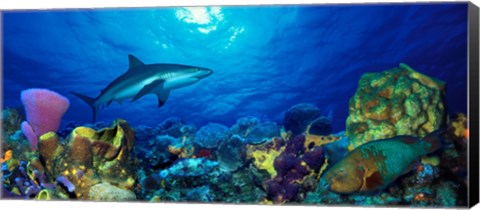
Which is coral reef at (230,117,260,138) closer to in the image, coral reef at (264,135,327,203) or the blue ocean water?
coral reef at (264,135,327,203)

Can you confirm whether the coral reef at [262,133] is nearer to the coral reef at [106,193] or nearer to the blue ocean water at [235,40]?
the blue ocean water at [235,40]

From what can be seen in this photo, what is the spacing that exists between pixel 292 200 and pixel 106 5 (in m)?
3.78

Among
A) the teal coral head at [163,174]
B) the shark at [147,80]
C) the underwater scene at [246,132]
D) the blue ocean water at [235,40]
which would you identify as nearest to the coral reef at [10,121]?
the underwater scene at [246,132]

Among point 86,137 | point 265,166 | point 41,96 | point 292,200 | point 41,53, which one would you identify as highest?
point 41,53

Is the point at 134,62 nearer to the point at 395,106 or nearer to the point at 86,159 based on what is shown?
the point at 86,159

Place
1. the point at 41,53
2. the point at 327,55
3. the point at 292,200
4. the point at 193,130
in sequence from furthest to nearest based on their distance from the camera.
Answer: the point at 327,55, the point at 41,53, the point at 193,130, the point at 292,200

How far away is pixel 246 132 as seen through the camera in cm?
744

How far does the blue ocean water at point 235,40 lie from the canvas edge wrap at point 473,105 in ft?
0.25

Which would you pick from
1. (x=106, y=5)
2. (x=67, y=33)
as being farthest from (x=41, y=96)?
(x=106, y=5)

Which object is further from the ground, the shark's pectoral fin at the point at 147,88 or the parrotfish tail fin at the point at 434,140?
the shark's pectoral fin at the point at 147,88

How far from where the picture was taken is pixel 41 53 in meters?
9.16

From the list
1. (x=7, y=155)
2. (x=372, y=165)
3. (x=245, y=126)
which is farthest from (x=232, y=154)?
(x=7, y=155)

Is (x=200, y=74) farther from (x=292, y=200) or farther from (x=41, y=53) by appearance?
(x=41, y=53)

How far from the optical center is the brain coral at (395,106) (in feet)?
19.4
